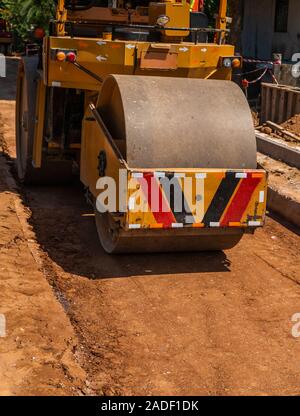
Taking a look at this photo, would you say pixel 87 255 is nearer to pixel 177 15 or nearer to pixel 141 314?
pixel 141 314

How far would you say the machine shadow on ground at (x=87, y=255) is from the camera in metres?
6.52

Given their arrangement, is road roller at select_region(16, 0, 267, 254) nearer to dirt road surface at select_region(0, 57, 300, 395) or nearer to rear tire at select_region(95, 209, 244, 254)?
rear tire at select_region(95, 209, 244, 254)

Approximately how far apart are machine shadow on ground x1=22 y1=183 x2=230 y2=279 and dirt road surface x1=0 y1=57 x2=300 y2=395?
11 mm

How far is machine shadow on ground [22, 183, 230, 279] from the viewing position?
6.52 metres

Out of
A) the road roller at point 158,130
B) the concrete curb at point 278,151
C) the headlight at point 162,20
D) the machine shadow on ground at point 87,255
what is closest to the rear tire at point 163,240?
the road roller at point 158,130

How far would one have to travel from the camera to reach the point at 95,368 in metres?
4.81

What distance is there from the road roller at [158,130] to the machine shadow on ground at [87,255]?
0.15 m

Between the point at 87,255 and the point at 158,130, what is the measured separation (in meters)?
1.51

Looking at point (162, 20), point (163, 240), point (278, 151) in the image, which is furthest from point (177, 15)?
point (278, 151)

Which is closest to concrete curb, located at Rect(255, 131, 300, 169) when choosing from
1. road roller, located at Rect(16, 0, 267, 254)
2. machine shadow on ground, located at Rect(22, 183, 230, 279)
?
road roller, located at Rect(16, 0, 267, 254)

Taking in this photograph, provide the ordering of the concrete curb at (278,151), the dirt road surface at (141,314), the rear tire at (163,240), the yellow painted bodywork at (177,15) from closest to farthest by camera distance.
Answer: the dirt road surface at (141,314), the rear tire at (163,240), the yellow painted bodywork at (177,15), the concrete curb at (278,151)

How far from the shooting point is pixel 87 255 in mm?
6859

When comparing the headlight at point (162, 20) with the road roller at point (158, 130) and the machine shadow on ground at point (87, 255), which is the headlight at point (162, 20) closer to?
the road roller at point (158, 130)
